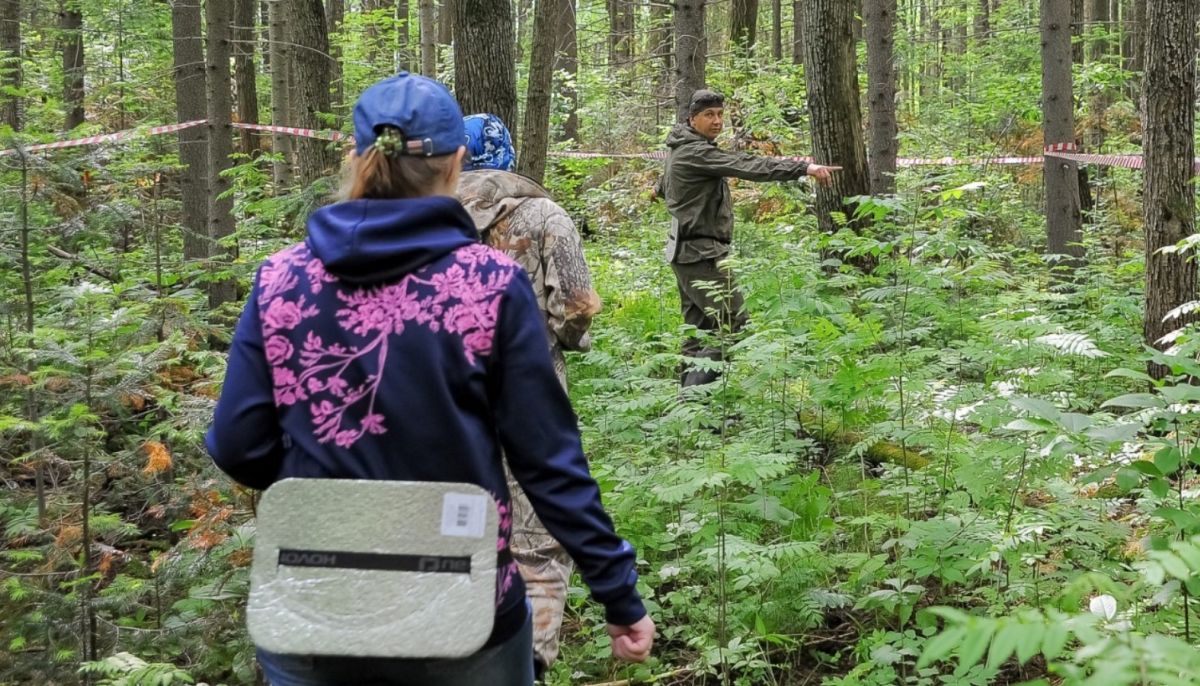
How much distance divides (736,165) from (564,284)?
4262 mm

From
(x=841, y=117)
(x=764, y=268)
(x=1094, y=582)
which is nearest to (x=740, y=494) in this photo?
(x=764, y=268)

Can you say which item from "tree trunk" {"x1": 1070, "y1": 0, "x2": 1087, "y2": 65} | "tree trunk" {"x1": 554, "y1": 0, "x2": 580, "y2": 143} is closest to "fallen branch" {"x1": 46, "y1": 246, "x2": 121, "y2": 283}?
"tree trunk" {"x1": 554, "y1": 0, "x2": 580, "y2": 143}

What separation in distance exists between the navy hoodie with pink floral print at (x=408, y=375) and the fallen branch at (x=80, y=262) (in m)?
6.14

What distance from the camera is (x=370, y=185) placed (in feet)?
7.16

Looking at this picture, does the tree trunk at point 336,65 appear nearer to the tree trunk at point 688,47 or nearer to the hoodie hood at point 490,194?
the tree trunk at point 688,47

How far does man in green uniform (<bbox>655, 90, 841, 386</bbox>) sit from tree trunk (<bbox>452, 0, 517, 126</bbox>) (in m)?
2.01

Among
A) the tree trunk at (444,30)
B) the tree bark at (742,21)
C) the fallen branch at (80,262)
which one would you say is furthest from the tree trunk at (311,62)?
the tree bark at (742,21)

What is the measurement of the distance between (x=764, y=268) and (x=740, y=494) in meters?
1.52

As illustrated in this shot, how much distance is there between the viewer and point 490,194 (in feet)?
12.1

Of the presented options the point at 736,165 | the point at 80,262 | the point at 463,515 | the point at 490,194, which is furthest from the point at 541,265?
the point at 80,262

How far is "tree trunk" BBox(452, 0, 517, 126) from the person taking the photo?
618 cm

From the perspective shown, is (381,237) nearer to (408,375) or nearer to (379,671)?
(408,375)

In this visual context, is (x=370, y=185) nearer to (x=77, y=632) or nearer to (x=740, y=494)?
(x=77, y=632)

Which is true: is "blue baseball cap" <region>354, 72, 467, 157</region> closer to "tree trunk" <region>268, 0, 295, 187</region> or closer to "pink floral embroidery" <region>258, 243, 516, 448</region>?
"pink floral embroidery" <region>258, 243, 516, 448</region>
